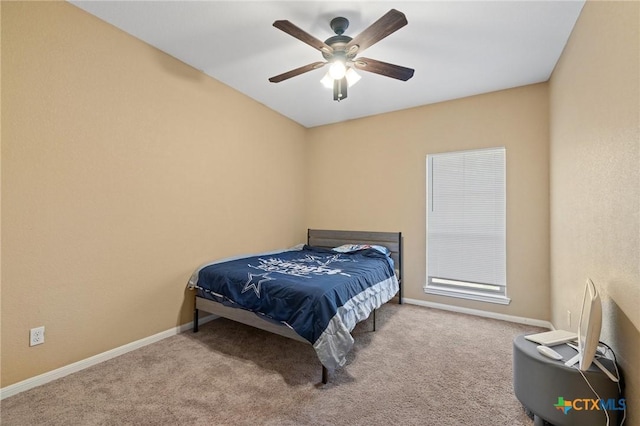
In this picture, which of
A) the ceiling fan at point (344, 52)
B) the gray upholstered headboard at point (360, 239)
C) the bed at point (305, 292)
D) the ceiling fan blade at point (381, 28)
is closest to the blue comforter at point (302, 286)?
the bed at point (305, 292)

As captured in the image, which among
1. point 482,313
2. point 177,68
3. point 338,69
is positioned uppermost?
point 177,68

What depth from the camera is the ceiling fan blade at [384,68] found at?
2198 mm

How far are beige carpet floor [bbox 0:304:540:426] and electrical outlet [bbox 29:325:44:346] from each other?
31 centimetres

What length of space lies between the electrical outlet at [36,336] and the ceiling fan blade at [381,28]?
121 inches

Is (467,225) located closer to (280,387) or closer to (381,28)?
(381,28)

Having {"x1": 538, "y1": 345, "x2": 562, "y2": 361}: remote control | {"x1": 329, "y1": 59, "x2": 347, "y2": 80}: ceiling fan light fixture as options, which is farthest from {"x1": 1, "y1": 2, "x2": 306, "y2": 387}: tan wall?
{"x1": 538, "y1": 345, "x2": 562, "y2": 361}: remote control

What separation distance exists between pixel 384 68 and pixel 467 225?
7.70 feet

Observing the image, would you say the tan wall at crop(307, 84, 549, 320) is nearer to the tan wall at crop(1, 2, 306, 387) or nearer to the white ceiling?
the white ceiling

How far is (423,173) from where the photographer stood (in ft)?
12.6

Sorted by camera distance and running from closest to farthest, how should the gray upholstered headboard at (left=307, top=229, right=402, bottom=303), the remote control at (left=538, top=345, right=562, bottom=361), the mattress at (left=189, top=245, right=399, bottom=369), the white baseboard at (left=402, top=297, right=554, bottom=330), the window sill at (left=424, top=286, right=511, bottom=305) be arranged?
1. the remote control at (left=538, top=345, right=562, bottom=361)
2. the mattress at (left=189, top=245, right=399, bottom=369)
3. the white baseboard at (left=402, top=297, right=554, bottom=330)
4. the window sill at (left=424, top=286, right=511, bottom=305)
5. the gray upholstered headboard at (left=307, top=229, right=402, bottom=303)

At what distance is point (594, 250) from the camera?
1.81 meters

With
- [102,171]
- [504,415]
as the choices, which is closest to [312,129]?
[102,171]

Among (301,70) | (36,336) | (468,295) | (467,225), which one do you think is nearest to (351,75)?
(301,70)

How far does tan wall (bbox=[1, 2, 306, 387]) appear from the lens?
189cm
